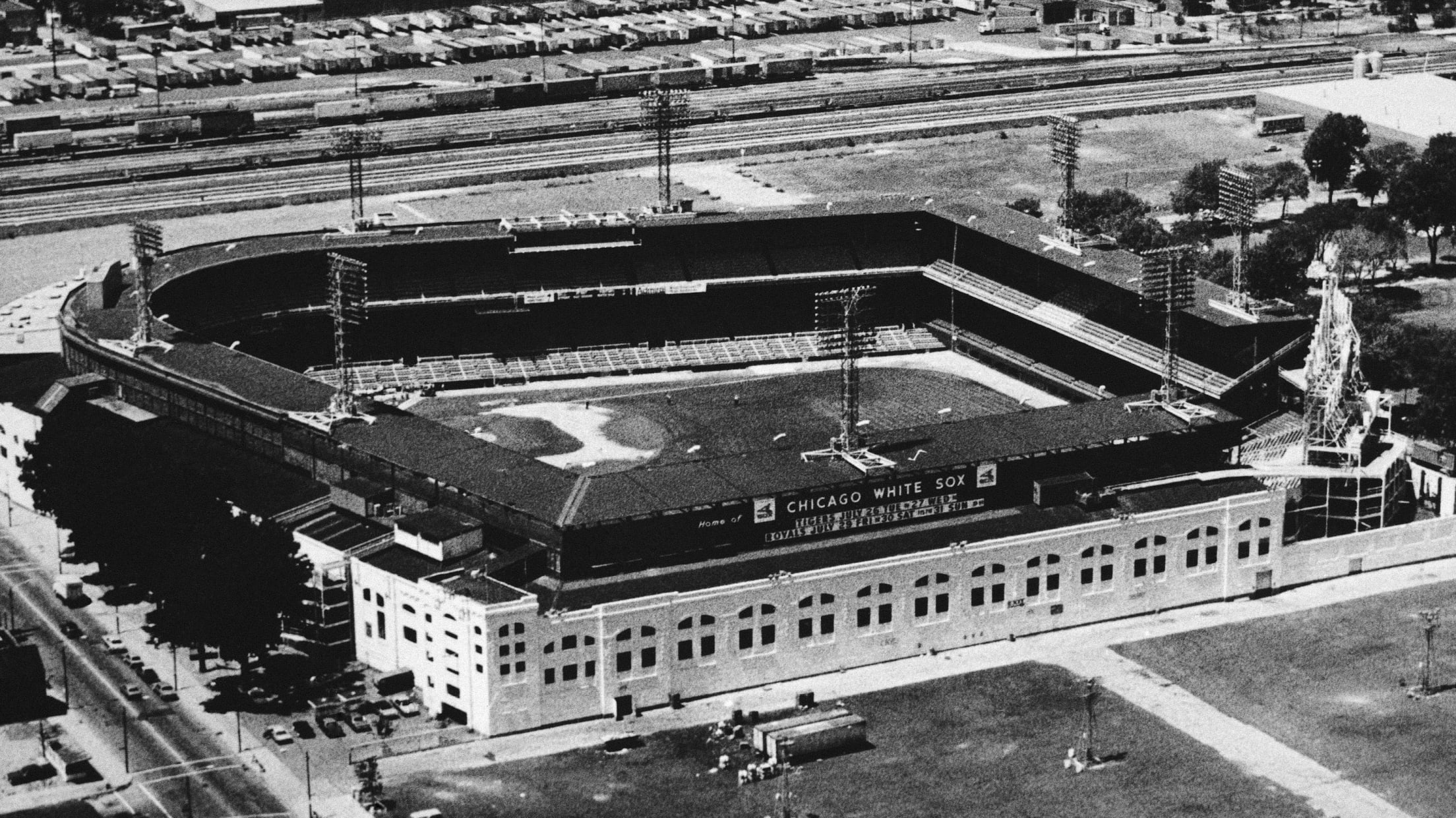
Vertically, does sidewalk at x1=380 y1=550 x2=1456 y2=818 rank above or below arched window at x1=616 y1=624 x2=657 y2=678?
below

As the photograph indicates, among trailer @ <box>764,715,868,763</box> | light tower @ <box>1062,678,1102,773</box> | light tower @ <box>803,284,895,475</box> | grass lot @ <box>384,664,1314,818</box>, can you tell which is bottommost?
grass lot @ <box>384,664,1314,818</box>

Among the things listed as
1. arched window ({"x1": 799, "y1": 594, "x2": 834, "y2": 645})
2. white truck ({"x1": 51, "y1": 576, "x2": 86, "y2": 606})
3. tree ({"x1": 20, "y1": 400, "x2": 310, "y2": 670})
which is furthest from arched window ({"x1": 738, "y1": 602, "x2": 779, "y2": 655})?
white truck ({"x1": 51, "y1": 576, "x2": 86, "y2": 606})

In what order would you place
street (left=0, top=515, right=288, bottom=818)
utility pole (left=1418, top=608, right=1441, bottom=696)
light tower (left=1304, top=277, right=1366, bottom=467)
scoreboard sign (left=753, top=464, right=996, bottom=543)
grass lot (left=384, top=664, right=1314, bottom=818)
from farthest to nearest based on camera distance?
light tower (left=1304, top=277, right=1366, bottom=467) → scoreboard sign (left=753, top=464, right=996, bottom=543) → utility pole (left=1418, top=608, right=1441, bottom=696) → street (left=0, top=515, right=288, bottom=818) → grass lot (left=384, top=664, right=1314, bottom=818)

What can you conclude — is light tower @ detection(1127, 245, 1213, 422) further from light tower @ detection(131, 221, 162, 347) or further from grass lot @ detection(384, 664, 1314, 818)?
light tower @ detection(131, 221, 162, 347)

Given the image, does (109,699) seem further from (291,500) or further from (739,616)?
(739,616)

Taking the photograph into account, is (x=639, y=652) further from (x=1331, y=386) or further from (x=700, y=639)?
(x=1331, y=386)

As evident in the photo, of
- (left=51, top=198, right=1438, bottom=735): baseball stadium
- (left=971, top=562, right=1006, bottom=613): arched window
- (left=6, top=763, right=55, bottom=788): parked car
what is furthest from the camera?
(left=971, top=562, right=1006, bottom=613): arched window

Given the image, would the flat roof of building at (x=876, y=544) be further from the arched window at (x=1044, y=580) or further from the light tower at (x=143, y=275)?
the light tower at (x=143, y=275)
